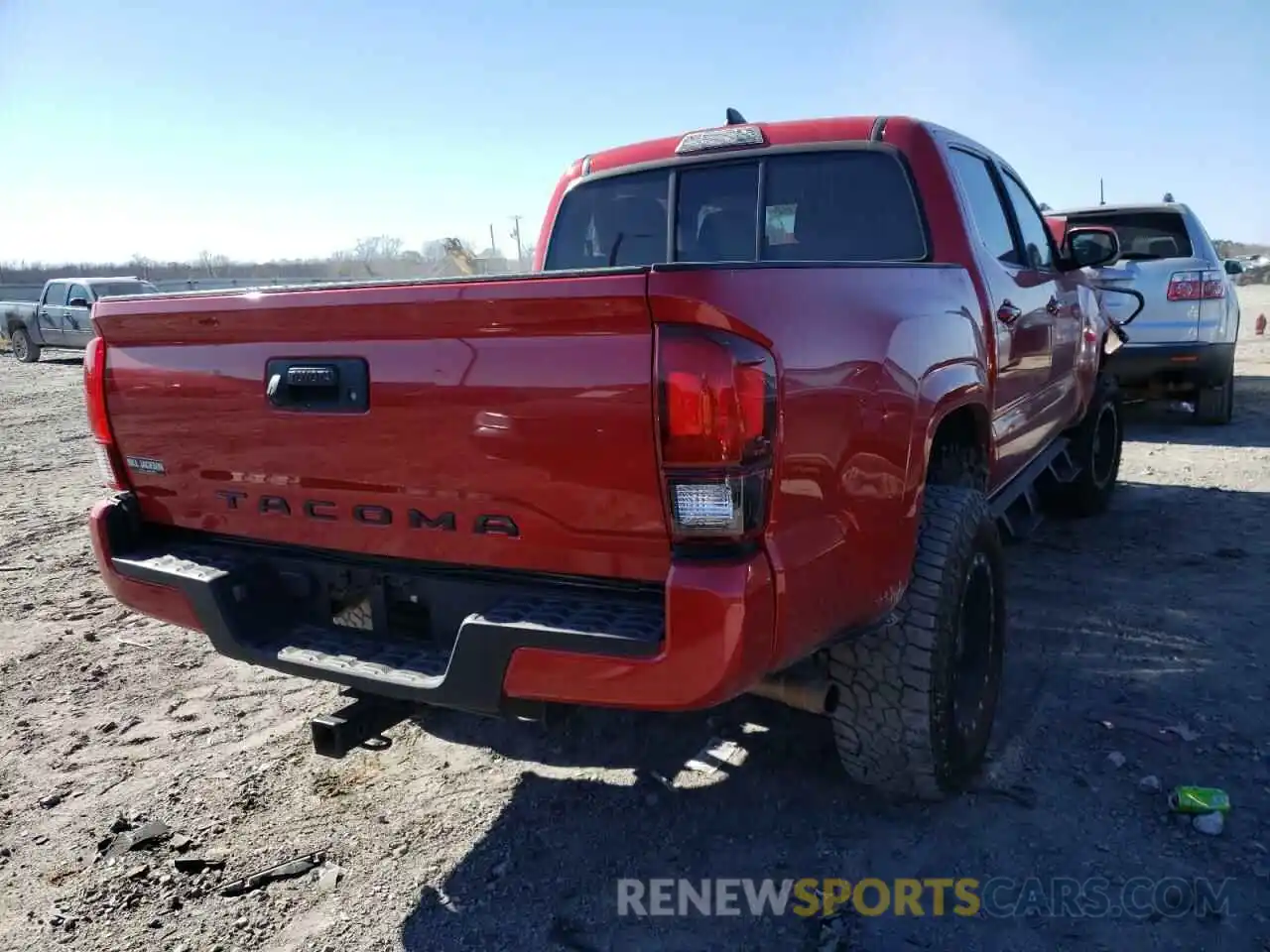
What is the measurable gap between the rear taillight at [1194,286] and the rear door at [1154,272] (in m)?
0.03

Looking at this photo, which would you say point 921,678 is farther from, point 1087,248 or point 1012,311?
point 1087,248

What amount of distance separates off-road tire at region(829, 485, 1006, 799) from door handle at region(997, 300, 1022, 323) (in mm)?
901

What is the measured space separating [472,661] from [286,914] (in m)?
0.93

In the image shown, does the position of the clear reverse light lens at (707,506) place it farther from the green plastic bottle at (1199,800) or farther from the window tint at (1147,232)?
the window tint at (1147,232)

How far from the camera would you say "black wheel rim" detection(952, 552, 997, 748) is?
291cm

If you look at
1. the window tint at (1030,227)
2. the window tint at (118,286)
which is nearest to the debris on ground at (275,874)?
the window tint at (1030,227)

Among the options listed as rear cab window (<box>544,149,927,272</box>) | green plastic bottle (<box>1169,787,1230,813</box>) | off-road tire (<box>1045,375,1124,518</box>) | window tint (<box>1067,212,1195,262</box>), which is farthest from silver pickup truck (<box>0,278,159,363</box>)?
green plastic bottle (<box>1169,787,1230,813</box>)

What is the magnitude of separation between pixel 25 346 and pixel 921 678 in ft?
73.6

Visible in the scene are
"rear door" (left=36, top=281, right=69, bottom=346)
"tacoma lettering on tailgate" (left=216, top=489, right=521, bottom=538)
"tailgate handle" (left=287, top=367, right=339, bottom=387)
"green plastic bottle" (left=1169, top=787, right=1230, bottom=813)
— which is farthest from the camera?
"rear door" (left=36, top=281, right=69, bottom=346)

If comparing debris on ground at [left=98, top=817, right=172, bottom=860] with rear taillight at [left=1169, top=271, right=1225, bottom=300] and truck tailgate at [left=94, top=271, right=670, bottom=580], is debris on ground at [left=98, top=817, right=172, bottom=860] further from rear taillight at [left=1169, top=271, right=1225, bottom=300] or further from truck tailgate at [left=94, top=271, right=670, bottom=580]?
rear taillight at [left=1169, top=271, right=1225, bottom=300]

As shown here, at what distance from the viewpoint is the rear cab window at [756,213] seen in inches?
134

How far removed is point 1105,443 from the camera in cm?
616

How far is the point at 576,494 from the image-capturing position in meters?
2.09

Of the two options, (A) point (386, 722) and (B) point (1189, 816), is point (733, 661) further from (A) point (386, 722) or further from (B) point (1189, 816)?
(B) point (1189, 816)
